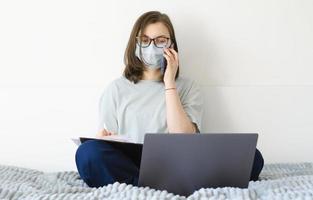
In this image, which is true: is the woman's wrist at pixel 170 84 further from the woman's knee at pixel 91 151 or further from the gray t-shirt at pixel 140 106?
the woman's knee at pixel 91 151


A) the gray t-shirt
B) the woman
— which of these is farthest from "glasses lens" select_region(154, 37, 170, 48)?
the gray t-shirt

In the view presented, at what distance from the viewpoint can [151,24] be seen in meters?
1.42

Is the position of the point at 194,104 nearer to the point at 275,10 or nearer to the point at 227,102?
the point at 227,102

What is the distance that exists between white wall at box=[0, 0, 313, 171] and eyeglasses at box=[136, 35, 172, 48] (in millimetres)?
145

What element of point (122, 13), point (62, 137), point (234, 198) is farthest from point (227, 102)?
point (234, 198)

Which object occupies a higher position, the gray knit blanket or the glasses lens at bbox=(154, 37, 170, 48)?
the glasses lens at bbox=(154, 37, 170, 48)

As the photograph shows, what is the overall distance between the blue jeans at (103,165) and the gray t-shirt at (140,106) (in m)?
0.27

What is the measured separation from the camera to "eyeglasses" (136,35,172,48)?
4.58 ft

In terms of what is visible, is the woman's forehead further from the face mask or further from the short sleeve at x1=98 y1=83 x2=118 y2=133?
the short sleeve at x1=98 y1=83 x2=118 y2=133

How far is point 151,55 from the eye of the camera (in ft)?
4.55

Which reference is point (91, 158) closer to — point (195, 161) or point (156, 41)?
point (195, 161)

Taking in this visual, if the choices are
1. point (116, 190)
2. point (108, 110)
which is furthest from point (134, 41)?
point (116, 190)

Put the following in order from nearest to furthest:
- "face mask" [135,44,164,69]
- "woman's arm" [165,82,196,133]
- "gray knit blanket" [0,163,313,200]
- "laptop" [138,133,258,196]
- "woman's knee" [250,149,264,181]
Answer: "gray knit blanket" [0,163,313,200] → "laptop" [138,133,258,196] → "woman's knee" [250,149,264,181] → "woman's arm" [165,82,196,133] → "face mask" [135,44,164,69]

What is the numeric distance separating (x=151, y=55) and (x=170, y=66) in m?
0.07
